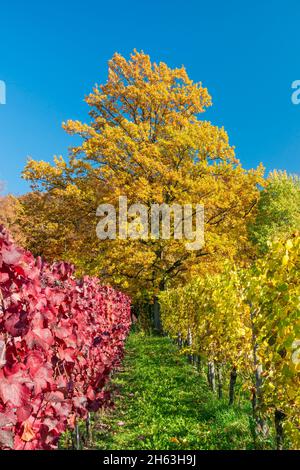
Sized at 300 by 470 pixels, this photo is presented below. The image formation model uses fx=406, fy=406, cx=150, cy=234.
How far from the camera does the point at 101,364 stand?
6094 mm

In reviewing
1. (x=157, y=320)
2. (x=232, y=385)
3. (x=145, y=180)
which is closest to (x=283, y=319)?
(x=232, y=385)

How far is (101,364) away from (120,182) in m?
12.1

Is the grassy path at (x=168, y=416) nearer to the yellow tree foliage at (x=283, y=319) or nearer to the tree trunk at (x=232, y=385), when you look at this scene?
the tree trunk at (x=232, y=385)

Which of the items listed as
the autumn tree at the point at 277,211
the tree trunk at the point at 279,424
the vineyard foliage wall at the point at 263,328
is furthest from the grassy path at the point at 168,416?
the autumn tree at the point at 277,211

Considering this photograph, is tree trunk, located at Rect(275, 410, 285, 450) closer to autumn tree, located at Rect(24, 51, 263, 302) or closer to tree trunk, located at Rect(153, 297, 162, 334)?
autumn tree, located at Rect(24, 51, 263, 302)

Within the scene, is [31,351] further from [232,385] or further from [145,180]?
[145,180]

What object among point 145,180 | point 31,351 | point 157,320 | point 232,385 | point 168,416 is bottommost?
point 168,416

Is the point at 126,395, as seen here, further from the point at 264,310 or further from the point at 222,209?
the point at 222,209

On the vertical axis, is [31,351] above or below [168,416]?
above

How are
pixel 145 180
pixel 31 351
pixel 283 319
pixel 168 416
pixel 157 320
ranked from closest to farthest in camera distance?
pixel 31 351 → pixel 283 319 → pixel 168 416 → pixel 145 180 → pixel 157 320

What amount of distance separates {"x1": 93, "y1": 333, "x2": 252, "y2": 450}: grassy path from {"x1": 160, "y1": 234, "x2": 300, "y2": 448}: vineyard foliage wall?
52cm

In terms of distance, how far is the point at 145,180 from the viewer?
1695cm

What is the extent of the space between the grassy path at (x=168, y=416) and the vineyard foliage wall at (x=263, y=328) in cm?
52

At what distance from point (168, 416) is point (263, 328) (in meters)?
2.81
